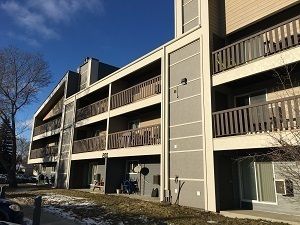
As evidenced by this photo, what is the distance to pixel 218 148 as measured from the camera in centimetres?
1359

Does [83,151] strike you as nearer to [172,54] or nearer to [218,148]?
[172,54]

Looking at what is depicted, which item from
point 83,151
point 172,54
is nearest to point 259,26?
point 172,54

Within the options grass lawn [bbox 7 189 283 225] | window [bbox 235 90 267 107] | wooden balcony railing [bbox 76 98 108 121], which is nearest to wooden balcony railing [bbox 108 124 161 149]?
wooden balcony railing [bbox 76 98 108 121]

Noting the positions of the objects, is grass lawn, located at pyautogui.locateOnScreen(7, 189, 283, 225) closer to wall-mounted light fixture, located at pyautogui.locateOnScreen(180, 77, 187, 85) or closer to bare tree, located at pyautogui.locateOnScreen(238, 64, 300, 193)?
bare tree, located at pyautogui.locateOnScreen(238, 64, 300, 193)

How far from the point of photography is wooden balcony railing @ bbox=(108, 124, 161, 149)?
59.8 ft

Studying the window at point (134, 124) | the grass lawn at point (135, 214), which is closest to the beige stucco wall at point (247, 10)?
the grass lawn at point (135, 214)

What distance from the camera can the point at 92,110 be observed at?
26.2 metres

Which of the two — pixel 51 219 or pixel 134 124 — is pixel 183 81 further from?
pixel 51 219

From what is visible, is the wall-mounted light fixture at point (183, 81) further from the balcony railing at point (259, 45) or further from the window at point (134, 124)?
the window at point (134, 124)

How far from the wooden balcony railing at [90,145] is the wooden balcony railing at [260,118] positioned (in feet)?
37.7

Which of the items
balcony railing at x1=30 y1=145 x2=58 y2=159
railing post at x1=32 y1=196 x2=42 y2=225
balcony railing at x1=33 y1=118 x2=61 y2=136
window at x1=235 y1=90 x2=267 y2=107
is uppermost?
balcony railing at x1=33 y1=118 x2=61 y2=136

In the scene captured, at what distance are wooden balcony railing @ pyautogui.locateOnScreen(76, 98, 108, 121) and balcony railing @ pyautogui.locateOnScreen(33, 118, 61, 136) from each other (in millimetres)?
6103

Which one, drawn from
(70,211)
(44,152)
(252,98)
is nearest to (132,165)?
(70,211)

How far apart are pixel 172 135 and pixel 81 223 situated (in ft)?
21.6
